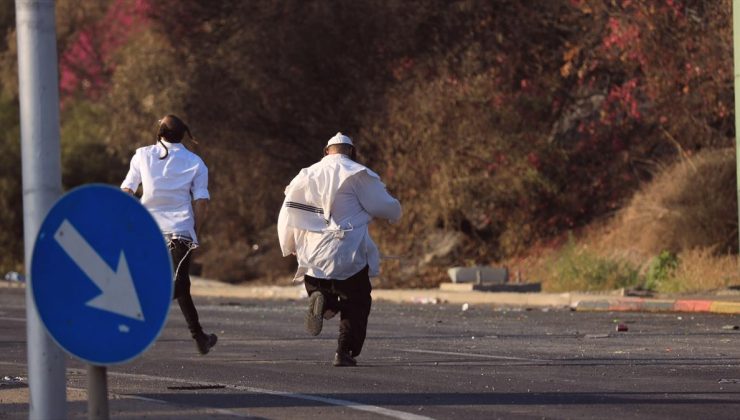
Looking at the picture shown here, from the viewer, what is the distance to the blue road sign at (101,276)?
20.6 feet

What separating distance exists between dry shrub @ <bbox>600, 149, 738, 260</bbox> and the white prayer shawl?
558 inches

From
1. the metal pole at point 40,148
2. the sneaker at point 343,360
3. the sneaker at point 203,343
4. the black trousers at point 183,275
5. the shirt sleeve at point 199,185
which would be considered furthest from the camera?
the sneaker at point 203,343

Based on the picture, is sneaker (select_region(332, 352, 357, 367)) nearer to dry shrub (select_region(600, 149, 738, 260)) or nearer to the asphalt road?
the asphalt road

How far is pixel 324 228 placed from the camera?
12242 mm

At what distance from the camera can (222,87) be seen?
32781 millimetres

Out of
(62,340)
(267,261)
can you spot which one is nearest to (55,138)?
(62,340)

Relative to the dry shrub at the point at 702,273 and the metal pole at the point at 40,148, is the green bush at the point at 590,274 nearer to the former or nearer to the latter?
the dry shrub at the point at 702,273

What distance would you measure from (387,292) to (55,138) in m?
18.9

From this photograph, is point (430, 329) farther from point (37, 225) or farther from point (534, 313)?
point (37, 225)

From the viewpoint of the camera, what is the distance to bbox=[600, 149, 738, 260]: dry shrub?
25672mm

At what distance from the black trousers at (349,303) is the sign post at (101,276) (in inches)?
220

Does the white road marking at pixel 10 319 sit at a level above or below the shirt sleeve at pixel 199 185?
below

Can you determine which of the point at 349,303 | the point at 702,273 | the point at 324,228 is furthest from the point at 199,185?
the point at 702,273

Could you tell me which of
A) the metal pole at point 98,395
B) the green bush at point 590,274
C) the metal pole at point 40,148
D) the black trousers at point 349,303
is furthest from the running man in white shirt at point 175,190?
the green bush at point 590,274
